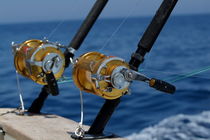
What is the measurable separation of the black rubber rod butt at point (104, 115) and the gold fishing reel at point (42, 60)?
313 mm

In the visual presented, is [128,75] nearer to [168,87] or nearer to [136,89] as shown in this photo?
[168,87]

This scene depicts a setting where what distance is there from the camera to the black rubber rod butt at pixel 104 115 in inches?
63.7

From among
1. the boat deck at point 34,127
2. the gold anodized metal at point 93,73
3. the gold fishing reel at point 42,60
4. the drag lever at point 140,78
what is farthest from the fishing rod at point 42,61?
the drag lever at point 140,78

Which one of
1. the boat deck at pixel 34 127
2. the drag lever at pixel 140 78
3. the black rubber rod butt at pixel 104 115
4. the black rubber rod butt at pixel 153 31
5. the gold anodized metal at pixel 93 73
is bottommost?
the boat deck at pixel 34 127

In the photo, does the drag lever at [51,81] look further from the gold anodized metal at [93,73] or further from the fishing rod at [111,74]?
the gold anodized metal at [93,73]

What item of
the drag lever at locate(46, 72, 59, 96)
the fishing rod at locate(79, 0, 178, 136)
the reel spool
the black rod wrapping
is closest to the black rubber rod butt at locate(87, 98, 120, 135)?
the fishing rod at locate(79, 0, 178, 136)

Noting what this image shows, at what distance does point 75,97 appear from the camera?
499 centimetres

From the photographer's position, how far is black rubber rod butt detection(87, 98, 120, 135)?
5.31 feet

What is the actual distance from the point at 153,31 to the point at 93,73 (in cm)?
28

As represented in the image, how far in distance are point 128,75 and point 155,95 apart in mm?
3275

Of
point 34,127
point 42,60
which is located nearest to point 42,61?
point 42,60

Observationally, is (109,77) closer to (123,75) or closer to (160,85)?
(123,75)

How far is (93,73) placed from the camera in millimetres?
1459

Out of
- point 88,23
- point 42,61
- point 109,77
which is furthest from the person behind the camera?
point 88,23
